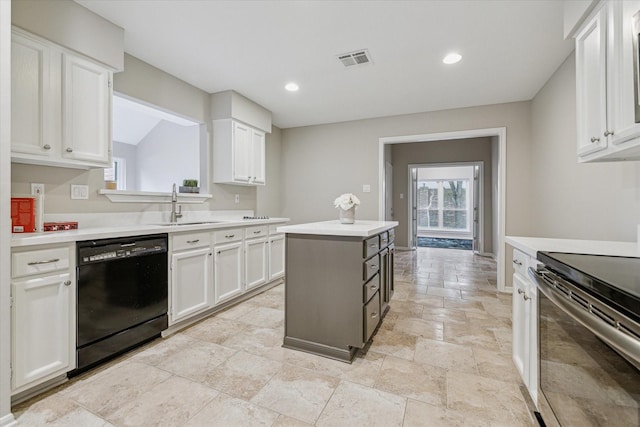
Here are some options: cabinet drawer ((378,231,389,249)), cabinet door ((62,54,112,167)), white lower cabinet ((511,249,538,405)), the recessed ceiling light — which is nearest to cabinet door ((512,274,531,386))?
white lower cabinet ((511,249,538,405))

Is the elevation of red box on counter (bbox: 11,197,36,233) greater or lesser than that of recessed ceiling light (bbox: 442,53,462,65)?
lesser

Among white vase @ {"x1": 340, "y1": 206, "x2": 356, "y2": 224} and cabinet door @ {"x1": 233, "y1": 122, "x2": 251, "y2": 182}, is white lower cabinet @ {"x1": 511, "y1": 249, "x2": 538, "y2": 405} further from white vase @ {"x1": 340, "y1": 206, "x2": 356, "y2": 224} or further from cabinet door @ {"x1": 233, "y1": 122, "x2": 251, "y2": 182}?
cabinet door @ {"x1": 233, "y1": 122, "x2": 251, "y2": 182}

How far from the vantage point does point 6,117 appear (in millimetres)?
1447

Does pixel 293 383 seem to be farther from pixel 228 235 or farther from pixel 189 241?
pixel 228 235

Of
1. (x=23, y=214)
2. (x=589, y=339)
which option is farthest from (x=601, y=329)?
(x=23, y=214)

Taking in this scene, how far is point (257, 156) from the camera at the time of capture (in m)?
4.09

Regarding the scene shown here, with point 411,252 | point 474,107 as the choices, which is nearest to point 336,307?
point 474,107

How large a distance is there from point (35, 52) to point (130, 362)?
7.18ft

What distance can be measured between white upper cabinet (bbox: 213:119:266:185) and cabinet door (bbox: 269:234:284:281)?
893 millimetres

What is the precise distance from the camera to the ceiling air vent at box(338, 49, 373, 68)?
2.69 metres

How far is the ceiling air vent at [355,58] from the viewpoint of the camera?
2688 millimetres

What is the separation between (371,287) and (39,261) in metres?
2.13

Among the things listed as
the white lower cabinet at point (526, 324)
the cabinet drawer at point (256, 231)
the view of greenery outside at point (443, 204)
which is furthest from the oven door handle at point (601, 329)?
the view of greenery outside at point (443, 204)

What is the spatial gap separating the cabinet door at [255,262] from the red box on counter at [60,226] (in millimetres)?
1568
